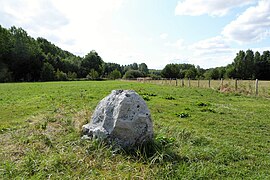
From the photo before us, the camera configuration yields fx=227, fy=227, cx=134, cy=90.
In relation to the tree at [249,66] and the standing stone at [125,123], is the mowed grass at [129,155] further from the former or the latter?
the tree at [249,66]

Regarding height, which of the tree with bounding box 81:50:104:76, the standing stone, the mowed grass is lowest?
the mowed grass

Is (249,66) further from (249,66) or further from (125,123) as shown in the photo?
(125,123)

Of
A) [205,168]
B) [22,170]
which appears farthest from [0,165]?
[205,168]

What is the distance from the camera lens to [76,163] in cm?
433

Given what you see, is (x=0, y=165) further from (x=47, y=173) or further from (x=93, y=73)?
Answer: (x=93, y=73)

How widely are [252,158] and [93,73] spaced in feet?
289

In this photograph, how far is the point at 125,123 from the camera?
204 inches

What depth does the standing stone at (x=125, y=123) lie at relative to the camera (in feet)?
17.0

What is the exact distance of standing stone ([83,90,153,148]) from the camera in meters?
5.19

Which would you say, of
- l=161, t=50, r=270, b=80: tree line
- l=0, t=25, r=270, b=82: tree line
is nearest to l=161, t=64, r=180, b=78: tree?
l=0, t=25, r=270, b=82: tree line

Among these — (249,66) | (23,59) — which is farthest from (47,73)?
(249,66)

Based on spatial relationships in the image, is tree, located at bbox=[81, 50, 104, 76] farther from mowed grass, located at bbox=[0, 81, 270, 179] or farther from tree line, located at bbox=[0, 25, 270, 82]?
mowed grass, located at bbox=[0, 81, 270, 179]

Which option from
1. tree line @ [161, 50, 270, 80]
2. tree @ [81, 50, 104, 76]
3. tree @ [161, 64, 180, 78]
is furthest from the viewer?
tree @ [81, 50, 104, 76]

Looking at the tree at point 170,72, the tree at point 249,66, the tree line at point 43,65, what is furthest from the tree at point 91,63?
the tree at point 249,66
